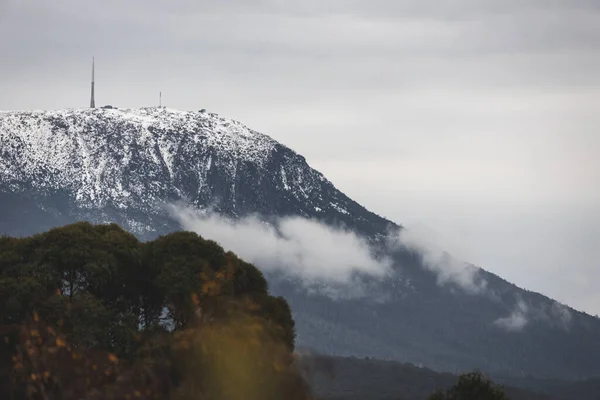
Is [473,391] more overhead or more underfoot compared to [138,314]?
more underfoot

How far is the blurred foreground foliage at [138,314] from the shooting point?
86.6m

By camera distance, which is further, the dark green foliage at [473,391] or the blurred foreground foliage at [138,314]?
the dark green foliage at [473,391]

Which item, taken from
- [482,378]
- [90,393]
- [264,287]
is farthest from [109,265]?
[90,393]

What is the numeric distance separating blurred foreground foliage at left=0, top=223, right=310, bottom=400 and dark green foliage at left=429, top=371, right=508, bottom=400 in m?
16.9

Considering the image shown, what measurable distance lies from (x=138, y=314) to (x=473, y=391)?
34.7m

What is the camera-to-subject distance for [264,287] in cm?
14662

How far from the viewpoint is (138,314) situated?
456 feet

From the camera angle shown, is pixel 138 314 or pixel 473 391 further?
pixel 138 314

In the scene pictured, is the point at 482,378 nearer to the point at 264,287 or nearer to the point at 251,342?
the point at 264,287

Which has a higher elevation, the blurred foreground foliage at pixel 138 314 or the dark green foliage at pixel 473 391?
the blurred foreground foliage at pixel 138 314

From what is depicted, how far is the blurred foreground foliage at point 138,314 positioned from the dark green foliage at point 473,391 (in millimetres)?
16948

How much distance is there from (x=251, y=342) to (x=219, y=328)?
7.77ft

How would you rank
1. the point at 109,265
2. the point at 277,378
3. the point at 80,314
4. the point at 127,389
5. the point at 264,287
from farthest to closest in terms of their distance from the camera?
the point at 264,287, the point at 109,265, the point at 80,314, the point at 277,378, the point at 127,389

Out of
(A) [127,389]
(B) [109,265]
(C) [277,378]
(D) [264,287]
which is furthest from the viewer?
(D) [264,287]
